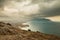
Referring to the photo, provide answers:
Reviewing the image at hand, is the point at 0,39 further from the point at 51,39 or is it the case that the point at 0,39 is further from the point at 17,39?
the point at 51,39

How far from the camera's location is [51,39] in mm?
93750

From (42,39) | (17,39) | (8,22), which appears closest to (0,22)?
(8,22)

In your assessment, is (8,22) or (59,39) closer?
(59,39)

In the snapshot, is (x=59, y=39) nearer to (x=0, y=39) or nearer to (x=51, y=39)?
(x=51, y=39)

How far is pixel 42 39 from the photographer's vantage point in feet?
313

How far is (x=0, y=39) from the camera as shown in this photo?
257 feet

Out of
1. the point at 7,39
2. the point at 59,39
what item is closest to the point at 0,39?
the point at 7,39

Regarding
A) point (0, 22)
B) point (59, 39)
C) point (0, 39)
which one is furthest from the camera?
point (0, 22)

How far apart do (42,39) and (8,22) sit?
88643 mm

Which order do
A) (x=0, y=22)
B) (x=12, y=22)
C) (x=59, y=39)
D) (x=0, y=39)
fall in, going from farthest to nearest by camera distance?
(x=12, y=22), (x=0, y=22), (x=59, y=39), (x=0, y=39)

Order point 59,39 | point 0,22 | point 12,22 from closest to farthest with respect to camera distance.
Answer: point 59,39, point 0,22, point 12,22

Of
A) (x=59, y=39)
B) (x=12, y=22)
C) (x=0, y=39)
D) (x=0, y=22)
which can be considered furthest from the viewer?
(x=12, y=22)

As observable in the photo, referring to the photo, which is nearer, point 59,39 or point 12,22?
point 59,39

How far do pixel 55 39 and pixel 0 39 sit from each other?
3120cm
